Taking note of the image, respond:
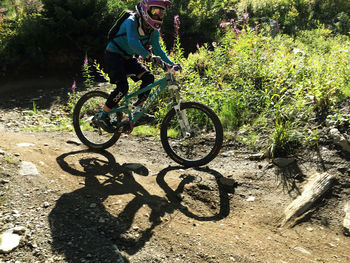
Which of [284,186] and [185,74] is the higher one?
[185,74]

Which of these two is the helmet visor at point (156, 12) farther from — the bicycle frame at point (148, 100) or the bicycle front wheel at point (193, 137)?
the bicycle front wheel at point (193, 137)

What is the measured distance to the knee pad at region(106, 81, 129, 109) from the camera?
4.93m

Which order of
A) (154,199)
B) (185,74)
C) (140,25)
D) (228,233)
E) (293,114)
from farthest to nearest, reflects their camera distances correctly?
(185,74) < (293,114) < (140,25) < (154,199) < (228,233)

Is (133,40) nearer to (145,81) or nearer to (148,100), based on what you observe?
(145,81)

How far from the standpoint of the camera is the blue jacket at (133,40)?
435 centimetres

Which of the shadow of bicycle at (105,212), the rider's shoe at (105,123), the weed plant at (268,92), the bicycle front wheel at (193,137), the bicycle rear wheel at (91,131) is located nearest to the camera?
the shadow of bicycle at (105,212)

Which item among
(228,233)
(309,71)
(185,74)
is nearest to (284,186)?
(228,233)

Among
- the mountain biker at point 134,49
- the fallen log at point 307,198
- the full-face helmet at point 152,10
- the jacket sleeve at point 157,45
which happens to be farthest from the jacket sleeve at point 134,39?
the fallen log at point 307,198

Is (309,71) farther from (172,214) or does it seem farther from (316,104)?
(172,214)

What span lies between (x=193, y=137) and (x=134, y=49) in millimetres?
1921

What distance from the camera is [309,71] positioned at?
6223 millimetres

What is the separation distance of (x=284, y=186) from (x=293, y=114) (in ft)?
4.61

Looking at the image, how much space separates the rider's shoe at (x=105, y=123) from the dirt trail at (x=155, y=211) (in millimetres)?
494

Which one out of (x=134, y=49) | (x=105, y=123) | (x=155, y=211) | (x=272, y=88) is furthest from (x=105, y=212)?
(x=272, y=88)
